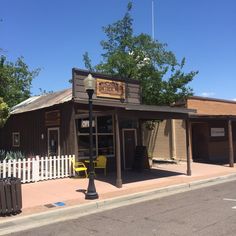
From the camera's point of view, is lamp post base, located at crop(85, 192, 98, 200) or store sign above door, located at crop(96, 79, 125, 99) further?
store sign above door, located at crop(96, 79, 125, 99)

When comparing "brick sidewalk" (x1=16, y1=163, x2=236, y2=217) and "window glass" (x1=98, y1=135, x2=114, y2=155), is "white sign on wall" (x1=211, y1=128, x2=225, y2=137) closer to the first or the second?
"brick sidewalk" (x1=16, y1=163, x2=236, y2=217)

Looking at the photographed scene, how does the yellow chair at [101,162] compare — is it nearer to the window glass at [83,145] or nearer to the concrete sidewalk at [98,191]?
the concrete sidewalk at [98,191]

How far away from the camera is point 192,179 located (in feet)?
47.5

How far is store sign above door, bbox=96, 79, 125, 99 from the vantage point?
675 inches

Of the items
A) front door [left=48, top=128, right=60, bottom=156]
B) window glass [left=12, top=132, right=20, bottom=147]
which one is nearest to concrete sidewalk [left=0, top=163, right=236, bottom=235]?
front door [left=48, top=128, right=60, bottom=156]

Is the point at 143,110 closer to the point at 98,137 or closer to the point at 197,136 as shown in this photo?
the point at 98,137

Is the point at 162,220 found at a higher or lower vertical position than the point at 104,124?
lower

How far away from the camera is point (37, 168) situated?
46.3 ft

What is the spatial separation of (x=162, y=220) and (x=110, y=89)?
10.4 metres

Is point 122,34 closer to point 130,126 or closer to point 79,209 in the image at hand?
point 130,126

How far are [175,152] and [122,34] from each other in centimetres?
817

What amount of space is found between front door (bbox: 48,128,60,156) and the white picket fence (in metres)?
1.95

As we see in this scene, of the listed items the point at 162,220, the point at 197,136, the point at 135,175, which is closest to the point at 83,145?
the point at 135,175

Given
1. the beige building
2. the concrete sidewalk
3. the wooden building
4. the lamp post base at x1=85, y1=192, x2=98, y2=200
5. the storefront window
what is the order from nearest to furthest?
the concrete sidewalk → the lamp post base at x1=85, y1=192, x2=98, y2=200 → the wooden building → the storefront window → the beige building
